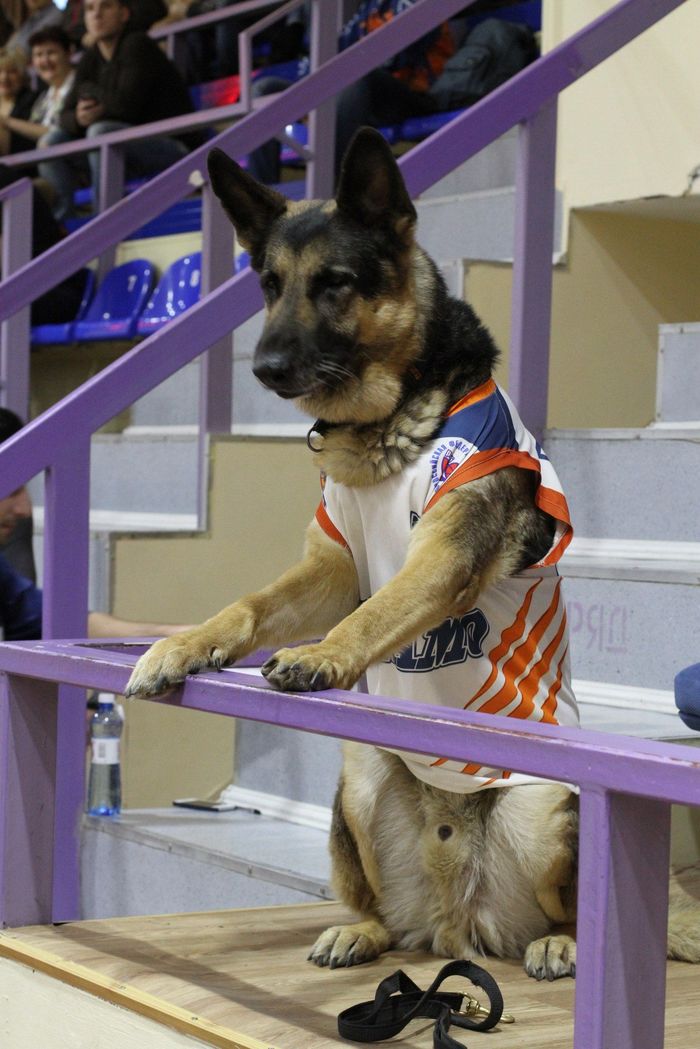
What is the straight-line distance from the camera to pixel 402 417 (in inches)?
84.0

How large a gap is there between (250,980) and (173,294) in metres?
4.41

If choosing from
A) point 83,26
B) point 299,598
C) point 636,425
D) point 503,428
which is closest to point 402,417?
point 503,428

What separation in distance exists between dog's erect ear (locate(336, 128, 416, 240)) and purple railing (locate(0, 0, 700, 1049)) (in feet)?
2.57

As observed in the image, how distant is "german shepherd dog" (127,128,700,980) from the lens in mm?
2072

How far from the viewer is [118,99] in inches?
272

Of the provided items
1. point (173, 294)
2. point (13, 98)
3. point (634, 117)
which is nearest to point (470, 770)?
point (634, 117)

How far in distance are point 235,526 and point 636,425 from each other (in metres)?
1.36

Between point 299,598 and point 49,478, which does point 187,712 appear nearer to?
point 49,478

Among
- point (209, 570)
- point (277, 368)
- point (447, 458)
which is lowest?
point (209, 570)

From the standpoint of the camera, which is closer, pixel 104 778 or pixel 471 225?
pixel 104 778

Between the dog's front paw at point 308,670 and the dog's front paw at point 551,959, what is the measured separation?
1.90 feet

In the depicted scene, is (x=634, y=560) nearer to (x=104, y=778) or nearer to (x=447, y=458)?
(x=447, y=458)

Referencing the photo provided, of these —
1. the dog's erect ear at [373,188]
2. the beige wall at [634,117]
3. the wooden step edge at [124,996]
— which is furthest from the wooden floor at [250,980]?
the beige wall at [634,117]

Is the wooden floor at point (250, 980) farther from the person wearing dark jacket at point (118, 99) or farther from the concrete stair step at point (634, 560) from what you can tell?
the person wearing dark jacket at point (118, 99)
